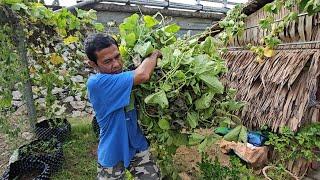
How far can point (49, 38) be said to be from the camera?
471 cm

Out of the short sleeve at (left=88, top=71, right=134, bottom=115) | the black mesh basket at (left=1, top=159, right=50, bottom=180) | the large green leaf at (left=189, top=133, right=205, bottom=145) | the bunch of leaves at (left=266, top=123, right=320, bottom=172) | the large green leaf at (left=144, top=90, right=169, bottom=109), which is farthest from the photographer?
the black mesh basket at (left=1, top=159, right=50, bottom=180)

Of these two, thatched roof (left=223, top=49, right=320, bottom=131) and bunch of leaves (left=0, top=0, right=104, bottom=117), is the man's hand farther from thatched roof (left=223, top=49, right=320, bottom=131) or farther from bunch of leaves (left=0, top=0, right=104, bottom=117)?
bunch of leaves (left=0, top=0, right=104, bottom=117)

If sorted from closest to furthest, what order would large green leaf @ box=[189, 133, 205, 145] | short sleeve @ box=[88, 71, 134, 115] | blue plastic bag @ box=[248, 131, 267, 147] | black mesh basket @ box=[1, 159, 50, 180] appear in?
1. short sleeve @ box=[88, 71, 134, 115]
2. large green leaf @ box=[189, 133, 205, 145]
3. black mesh basket @ box=[1, 159, 50, 180]
4. blue plastic bag @ box=[248, 131, 267, 147]

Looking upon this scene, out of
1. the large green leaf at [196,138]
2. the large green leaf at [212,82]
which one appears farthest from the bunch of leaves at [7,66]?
the large green leaf at [212,82]

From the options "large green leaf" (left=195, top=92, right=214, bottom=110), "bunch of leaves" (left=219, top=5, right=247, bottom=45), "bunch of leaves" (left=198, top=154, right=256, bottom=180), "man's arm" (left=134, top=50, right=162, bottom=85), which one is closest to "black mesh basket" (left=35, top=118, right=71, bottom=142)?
"bunch of leaves" (left=198, top=154, right=256, bottom=180)

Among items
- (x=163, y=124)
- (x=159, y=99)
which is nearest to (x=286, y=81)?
(x=163, y=124)

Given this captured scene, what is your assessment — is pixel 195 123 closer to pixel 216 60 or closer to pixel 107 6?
pixel 216 60

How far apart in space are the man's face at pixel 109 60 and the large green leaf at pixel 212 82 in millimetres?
606

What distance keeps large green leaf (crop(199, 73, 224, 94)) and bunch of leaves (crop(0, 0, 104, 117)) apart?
114 inches

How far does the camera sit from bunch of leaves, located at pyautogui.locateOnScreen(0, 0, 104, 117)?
407cm

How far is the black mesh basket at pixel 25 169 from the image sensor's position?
4.30 meters

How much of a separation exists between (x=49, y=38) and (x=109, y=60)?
3.02 meters

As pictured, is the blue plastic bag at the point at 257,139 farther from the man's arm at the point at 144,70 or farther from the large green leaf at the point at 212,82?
the man's arm at the point at 144,70

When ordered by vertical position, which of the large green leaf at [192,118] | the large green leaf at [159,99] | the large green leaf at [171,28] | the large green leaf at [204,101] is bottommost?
the large green leaf at [192,118]
